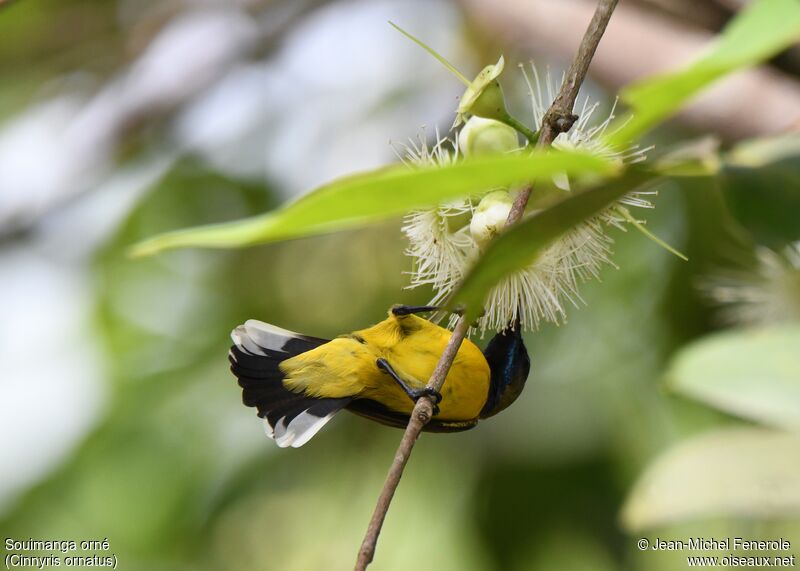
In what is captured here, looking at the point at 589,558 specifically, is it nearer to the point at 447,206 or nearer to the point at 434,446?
the point at 434,446

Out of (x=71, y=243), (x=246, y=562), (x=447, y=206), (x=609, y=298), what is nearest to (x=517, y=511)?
(x=609, y=298)

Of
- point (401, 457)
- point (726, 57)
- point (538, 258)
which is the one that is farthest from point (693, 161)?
point (538, 258)

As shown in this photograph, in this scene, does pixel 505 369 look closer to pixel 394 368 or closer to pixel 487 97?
pixel 394 368

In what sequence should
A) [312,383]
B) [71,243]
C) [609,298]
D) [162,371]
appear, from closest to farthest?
1. [312,383]
2. [609,298]
3. [162,371]
4. [71,243]

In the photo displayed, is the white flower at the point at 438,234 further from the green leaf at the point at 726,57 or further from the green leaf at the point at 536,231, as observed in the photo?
the green leaf at the point at 726,57

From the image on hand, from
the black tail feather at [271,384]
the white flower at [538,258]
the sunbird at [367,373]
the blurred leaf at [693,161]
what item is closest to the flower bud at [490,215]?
the white flower at [538,258]

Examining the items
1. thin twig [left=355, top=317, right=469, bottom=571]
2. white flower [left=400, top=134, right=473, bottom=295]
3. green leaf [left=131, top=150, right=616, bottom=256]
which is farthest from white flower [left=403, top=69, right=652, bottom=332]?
green leaf [left=131, top=150, right=616, bottom=256]
